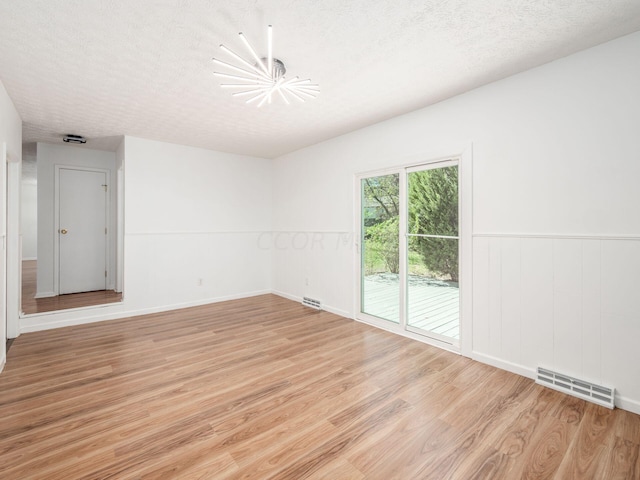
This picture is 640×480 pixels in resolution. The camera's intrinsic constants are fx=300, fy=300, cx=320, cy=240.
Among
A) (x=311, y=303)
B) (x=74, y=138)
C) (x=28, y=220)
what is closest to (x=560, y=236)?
(x=311, y=303)

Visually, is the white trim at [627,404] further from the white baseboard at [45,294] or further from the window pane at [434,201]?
the white baseboard at [45,294]

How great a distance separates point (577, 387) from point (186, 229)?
506 cm

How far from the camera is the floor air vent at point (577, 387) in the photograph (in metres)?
2.13

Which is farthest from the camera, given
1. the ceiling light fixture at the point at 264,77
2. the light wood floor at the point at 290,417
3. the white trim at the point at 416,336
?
the white trim at the point at 416,336

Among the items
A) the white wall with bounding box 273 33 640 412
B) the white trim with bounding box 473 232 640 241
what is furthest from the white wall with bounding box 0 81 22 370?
the white trim with bounding box 473 232 640 241

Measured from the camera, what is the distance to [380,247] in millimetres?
3928

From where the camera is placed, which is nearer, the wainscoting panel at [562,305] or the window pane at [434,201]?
the wainscoting panel at [562,305]

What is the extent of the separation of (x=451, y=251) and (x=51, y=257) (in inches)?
239

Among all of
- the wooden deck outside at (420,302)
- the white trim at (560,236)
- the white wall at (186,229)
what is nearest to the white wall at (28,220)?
the white wall at (186,229)

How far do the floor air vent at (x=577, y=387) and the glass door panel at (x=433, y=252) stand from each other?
31.7 inches

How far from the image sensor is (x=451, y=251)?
3.16 metres

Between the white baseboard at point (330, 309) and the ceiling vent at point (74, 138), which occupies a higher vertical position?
the ceiling vent at point (74, 138)

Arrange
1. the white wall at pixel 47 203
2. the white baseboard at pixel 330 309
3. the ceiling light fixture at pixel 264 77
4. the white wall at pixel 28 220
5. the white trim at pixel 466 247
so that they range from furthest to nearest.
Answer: the white wall at pixel 28 220 → the white wall at pixel 47 203 → the white baseboard at pixel 330 309 → the white trim at pixel 466 247 → the ceiling light fixture at pixel 264 77

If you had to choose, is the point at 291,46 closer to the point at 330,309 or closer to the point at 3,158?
the point at 3,158
